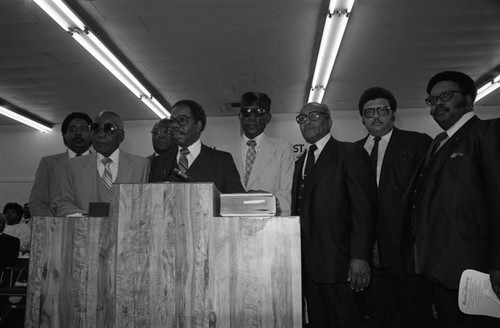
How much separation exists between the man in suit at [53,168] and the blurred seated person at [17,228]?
4701mm

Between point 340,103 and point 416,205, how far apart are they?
8.21 m

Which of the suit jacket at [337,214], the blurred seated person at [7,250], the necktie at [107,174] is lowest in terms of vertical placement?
the blurred seated person at [7,250]

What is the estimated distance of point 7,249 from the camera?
511cm

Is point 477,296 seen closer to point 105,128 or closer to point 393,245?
point 393,245

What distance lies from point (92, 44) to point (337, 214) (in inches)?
218

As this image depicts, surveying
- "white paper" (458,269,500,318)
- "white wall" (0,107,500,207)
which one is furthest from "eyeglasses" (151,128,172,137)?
"white wall" (0,107,500,207)

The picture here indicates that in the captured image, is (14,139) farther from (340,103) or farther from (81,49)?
(340,103)

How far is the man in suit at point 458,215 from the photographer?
1.79 metres

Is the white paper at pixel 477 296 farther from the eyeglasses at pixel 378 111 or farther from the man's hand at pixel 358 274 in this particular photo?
the eyeglasses at pixel 378 111

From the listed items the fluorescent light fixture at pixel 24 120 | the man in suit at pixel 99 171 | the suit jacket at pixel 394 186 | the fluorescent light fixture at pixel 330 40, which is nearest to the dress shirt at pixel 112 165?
the man in suit at pixel 99 171

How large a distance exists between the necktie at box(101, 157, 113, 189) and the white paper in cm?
201

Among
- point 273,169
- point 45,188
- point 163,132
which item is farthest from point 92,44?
point 273,169

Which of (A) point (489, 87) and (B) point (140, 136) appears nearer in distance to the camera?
(A) point (489, 87)

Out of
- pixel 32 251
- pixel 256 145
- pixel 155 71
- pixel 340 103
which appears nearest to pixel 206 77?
pixel 155 71
